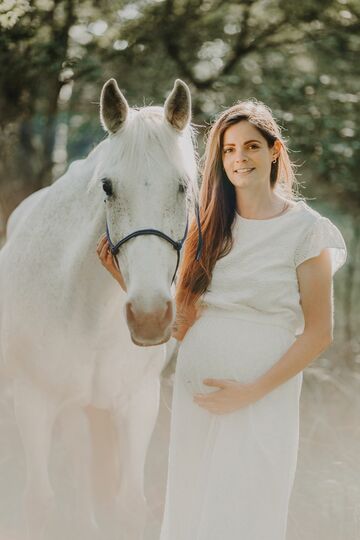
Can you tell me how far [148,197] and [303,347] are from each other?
2.06ft

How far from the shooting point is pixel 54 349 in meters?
2.82

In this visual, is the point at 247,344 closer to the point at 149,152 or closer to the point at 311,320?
the point at 311,320

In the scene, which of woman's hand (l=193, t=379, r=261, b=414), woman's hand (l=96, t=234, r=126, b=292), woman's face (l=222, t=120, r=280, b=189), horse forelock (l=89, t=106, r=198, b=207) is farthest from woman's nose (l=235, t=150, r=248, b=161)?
woman's hand (l=193, t=379, r=261, b=414)

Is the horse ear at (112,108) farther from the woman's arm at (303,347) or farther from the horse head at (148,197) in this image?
the woman's arm at (303,347)

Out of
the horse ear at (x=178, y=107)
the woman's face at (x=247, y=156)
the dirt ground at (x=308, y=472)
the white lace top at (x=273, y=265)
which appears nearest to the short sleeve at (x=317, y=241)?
the white lace top at (x=273, y=265)

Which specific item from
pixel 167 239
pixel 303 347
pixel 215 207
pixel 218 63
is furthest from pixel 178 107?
pixel 218 63

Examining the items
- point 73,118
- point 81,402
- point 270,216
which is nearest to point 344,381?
point 73,118

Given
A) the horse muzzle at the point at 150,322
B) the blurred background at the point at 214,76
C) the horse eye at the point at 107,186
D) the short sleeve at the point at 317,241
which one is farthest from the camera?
the blurred background at the point at 214,76

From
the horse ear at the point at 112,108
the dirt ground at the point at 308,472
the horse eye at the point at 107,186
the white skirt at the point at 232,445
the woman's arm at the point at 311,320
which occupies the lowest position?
the dirt ground at the point at 308,472

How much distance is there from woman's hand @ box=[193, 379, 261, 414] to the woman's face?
1.98ft

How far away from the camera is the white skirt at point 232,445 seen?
2.07 metres

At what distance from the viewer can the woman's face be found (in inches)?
86.0

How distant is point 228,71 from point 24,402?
396 cm

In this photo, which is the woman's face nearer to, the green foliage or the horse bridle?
the horse bridle
